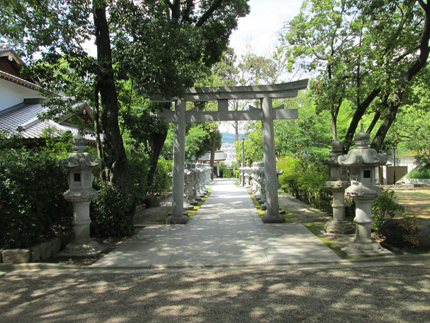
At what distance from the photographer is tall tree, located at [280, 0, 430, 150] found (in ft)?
29.5

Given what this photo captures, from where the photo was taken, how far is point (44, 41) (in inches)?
292

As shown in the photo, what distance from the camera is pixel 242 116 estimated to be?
9.66 meters

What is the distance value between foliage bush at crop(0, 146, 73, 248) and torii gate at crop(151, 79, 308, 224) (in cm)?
374

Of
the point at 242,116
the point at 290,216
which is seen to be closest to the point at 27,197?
the point at 242,116

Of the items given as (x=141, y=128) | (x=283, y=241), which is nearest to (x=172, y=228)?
(x=283, y=241)

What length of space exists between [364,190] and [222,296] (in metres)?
3.41

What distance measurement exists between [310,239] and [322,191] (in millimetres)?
3964

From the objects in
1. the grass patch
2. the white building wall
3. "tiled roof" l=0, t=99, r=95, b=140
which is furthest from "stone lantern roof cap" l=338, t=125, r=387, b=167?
the white building wall

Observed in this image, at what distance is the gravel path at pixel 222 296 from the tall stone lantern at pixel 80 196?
0.91 meters

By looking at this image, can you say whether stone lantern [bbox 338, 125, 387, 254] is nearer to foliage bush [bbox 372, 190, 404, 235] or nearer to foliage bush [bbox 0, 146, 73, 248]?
foliage bush [bbox 372, 190, 404, 235]

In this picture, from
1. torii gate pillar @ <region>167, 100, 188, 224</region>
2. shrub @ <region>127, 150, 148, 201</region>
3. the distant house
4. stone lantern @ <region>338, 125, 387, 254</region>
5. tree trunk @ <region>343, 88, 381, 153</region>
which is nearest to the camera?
stone lantern @ <region>338, 125, 387, 254</region>

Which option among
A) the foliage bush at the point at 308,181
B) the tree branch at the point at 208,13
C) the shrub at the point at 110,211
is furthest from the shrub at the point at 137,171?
the foliage bush at the point at 308,181

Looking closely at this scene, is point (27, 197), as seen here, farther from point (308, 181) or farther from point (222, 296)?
point (308, 181)

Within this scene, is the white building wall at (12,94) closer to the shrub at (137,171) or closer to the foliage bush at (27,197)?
the shrub at (137,171)
